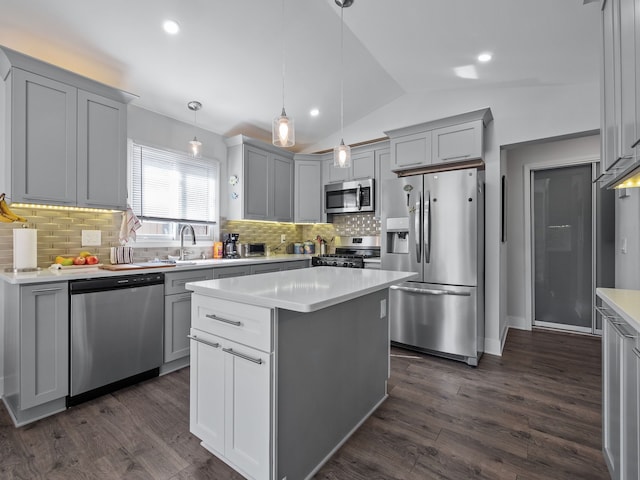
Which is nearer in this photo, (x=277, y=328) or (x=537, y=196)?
(x=277, y=328)

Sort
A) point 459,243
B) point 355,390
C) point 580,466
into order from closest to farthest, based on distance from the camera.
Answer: point 580,466
point 355,390
point 459,243

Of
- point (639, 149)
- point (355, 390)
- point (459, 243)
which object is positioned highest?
point (639, 149)

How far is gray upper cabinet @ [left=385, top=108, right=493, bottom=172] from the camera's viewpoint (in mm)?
3277

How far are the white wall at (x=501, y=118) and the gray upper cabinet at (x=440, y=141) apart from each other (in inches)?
9.1

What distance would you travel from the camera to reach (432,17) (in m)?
2.62

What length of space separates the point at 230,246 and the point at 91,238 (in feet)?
4.90

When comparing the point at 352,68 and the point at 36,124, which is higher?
the point at 352,68

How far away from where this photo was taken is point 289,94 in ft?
12.2

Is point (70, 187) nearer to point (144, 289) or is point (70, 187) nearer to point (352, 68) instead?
point (144, 289)

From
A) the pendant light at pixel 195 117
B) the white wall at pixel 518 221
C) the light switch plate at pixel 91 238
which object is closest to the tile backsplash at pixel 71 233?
the light switch plate at pixel 91 238

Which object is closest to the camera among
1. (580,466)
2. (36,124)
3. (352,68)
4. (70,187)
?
(580,466)

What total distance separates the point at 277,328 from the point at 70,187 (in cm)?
229

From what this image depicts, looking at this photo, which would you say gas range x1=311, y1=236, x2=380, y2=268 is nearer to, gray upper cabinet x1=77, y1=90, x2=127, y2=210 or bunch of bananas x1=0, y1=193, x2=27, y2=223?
gray upper cabinet x1=77, y1=90, x2=127, y2=210

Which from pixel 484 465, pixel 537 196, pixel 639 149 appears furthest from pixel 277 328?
pixel 537 196
